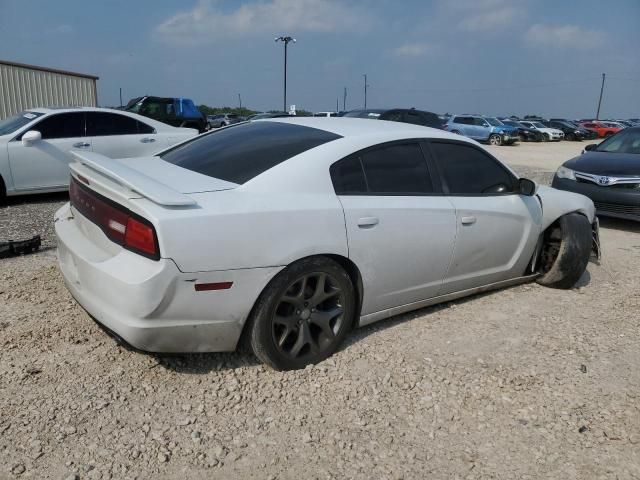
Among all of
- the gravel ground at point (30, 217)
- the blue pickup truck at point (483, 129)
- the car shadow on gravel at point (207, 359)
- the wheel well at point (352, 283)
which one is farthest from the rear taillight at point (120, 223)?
the blue pickup truck at point (483, 129)

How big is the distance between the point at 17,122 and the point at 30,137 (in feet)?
2.20

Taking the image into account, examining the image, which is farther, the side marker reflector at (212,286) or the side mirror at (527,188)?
the side mirror at (527,188)

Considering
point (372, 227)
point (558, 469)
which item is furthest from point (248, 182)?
point (558, 469)

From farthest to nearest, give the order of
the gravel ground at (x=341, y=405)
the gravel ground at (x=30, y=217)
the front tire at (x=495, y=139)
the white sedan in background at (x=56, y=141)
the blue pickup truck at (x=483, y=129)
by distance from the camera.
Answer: the blue pickup truck at (x=483, y=129), the front tire at (x=495, y=139), the white sedan in background at (x=56, y=141), the gravel ground at (x=30, y=217), the gravel ground at (x=341, y=405)

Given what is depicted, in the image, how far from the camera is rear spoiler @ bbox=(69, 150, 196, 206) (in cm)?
260

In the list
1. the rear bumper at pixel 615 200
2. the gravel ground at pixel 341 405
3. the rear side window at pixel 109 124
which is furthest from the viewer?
the rear side window at pixel 109 124

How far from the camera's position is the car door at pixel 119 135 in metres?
8.18

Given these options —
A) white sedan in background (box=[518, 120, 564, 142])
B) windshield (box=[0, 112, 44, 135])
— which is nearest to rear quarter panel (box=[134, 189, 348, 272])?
windshield (box=[0, 112, 44, 135])

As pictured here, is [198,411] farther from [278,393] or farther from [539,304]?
[539,304]

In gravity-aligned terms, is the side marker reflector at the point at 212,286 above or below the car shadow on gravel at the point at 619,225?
above

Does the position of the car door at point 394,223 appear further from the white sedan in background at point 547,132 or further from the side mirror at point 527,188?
the white sedan in background at point 547,132

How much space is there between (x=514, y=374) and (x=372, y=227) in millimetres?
1224

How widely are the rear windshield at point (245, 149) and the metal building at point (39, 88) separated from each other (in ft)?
40.8

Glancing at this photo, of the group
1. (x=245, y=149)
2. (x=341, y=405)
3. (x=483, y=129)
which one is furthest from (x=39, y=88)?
(x=483, y=129)
